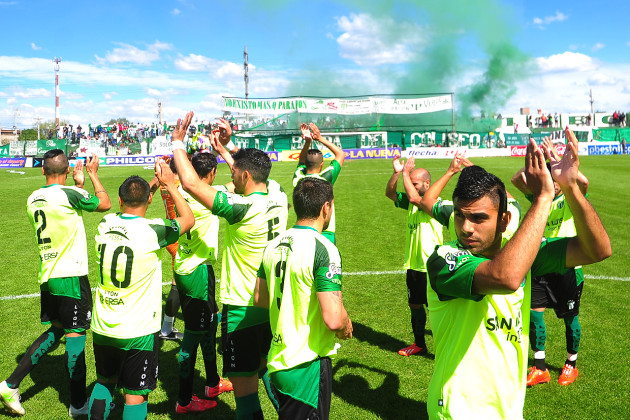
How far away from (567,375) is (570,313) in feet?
2.50

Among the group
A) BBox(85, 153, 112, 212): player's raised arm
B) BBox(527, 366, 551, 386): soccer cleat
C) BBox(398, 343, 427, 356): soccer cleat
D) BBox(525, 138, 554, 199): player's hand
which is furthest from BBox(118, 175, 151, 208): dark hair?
BBox(527, 366, 551, 386): soccer cleat

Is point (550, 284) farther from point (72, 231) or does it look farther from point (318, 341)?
point (72, 231)

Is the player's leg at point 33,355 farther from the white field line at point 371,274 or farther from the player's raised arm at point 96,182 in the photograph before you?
the white field line at point 371,274

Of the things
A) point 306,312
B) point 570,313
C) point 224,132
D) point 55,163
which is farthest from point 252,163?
point 570,313

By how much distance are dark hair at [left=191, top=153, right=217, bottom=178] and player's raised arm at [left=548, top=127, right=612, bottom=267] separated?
13.0 ft

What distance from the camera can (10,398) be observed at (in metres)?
5.11

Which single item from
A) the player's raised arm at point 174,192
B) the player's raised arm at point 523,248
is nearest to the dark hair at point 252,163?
the player's raised arm at point 174,192

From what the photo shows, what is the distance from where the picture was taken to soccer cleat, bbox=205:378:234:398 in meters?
5.46

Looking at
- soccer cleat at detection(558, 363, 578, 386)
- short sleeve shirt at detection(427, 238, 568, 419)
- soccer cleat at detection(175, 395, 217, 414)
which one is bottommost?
soccer cleat at detection(175, 395, 217, 414)

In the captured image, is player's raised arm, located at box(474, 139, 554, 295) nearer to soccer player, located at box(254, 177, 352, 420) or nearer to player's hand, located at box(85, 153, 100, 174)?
soccer player, located at box(254, 177, 352, 420)

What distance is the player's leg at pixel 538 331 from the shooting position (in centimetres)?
565

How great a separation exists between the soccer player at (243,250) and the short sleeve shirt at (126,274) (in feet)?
1.88

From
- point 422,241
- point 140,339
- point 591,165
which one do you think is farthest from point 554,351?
point 591,165

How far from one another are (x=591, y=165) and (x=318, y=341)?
3853 centimetres
